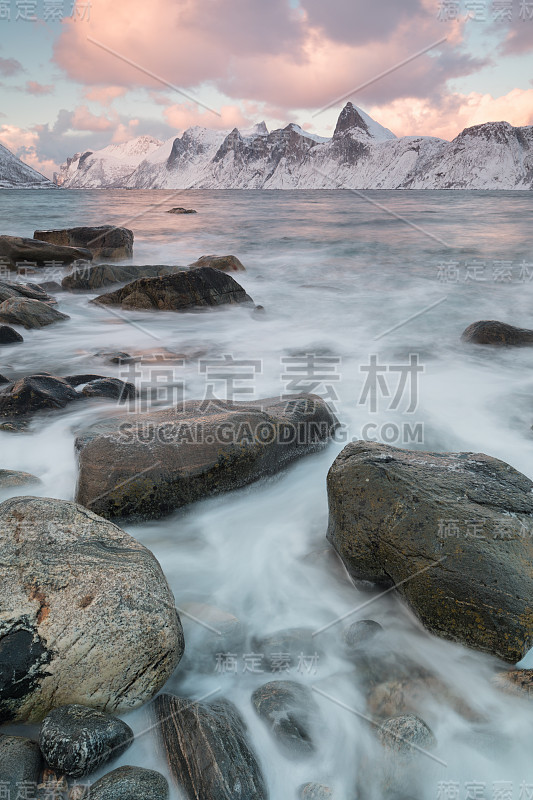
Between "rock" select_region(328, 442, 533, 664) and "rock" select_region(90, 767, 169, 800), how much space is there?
1259 mm

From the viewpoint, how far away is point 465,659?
212 cm

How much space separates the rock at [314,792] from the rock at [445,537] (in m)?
0.81

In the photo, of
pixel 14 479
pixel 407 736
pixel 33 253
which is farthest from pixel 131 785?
pixel 33 253

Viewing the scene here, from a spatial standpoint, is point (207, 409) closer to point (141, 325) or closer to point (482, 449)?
point (482, 449)

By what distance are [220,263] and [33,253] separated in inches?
164

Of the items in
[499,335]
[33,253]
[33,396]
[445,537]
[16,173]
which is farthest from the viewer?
[16,173]

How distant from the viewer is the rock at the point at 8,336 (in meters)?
6.21

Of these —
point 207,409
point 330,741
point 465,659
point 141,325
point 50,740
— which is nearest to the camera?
point 50,740

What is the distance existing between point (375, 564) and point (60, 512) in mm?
1470

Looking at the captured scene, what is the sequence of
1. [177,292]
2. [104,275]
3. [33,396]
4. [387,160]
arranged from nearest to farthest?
[33,396], [177,292], [104,275], [387,160]

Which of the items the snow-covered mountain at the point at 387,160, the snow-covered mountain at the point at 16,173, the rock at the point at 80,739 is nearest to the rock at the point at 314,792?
the rock at the point at 80,739

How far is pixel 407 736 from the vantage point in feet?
5.75

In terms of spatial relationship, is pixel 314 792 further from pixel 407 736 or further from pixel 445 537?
pixel 445 537

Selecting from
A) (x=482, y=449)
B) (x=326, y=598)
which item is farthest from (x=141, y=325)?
(x=326, y=598)
